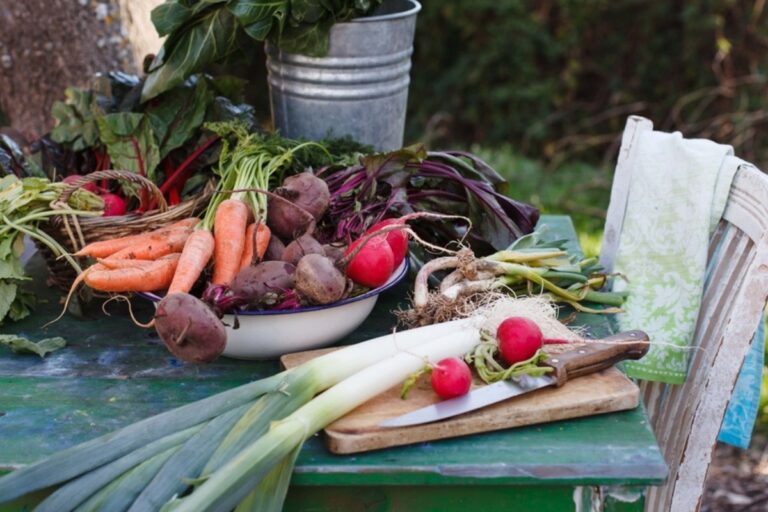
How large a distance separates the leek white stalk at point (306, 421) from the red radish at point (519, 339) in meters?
0.06

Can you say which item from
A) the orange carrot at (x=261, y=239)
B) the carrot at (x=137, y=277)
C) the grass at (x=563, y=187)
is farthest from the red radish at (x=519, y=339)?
the grass at (x=563, y=187)

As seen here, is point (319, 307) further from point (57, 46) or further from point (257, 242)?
point (57, 46)

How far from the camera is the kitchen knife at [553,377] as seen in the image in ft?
4.58

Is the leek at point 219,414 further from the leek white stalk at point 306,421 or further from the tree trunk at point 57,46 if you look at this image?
the tree trunk at point 57,46

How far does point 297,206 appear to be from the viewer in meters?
1.70

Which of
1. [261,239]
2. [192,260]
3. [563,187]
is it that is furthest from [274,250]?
[563,187]

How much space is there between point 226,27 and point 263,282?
87cm

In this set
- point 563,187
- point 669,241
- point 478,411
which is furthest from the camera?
point 563,187

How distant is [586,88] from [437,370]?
14.3ft

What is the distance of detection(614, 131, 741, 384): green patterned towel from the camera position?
72.6 inches

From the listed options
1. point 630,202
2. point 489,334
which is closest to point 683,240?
point 630,202

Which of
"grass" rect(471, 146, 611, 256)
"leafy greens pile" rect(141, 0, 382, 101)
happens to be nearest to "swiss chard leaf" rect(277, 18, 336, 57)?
"leafy greens pile" rect(141, 0, 382, 101)

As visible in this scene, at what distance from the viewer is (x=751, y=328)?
1.66 metres

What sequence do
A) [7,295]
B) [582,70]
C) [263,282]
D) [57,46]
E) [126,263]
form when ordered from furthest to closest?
1. [582,70]
2. [57,46]
3. [7,295]
4. [126,263]
5. [263,282]
